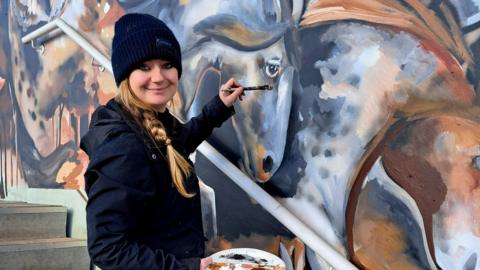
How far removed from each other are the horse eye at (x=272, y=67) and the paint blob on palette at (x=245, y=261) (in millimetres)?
913

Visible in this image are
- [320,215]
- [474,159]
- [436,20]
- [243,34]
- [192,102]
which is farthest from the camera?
[192,102]

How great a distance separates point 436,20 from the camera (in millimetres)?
1960

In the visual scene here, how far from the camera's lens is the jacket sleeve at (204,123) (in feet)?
7.34

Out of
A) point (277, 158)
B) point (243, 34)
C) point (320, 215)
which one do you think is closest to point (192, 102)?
point (243, 34)

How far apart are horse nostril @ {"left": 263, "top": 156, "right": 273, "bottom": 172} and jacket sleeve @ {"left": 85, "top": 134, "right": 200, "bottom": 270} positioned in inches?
40.7

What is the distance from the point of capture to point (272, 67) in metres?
2.57

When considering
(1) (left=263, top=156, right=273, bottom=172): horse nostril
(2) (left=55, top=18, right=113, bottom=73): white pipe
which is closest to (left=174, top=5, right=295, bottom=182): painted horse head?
(1) (left=263, top=156, right=273, bottom=172): horse nostril

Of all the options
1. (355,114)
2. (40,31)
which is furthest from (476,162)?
(40,31)

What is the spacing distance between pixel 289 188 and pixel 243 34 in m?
0.81

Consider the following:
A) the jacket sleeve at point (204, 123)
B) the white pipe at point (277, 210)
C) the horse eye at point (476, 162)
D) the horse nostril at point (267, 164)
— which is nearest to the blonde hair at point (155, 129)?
the jacket sleeve at point (204, 123)

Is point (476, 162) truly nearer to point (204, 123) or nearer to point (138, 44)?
point (204, 123)

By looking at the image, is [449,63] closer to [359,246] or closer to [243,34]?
[359,246]

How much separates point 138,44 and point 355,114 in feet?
3.03

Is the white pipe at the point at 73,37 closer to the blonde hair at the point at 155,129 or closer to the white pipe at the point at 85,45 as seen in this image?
the white pipe at the point at 85,45
